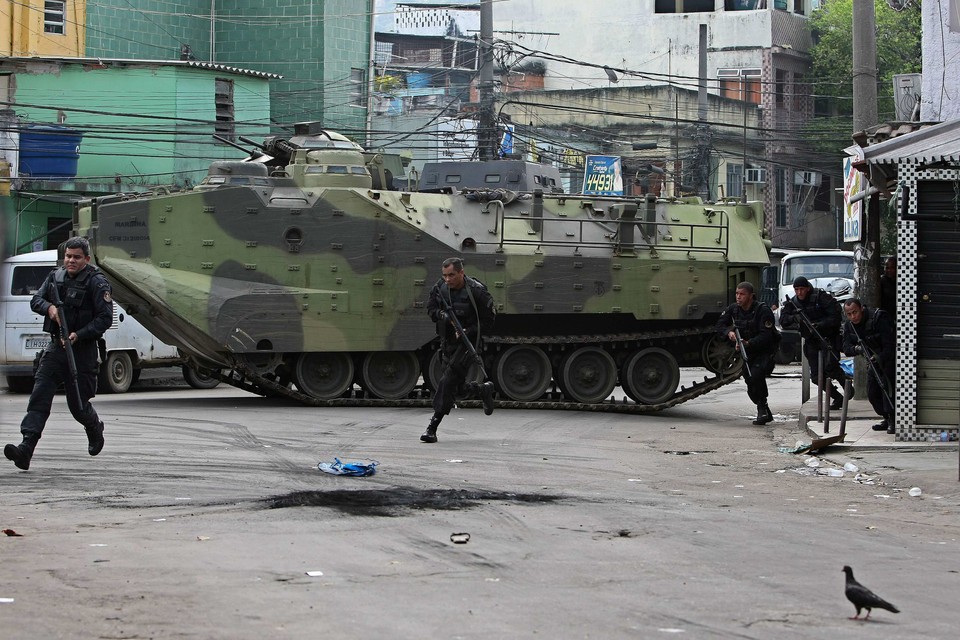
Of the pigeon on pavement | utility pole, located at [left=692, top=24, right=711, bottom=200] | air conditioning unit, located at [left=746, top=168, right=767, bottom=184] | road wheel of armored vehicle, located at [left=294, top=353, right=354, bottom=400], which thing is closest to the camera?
the pigeon on pavement

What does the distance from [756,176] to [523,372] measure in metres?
32.3

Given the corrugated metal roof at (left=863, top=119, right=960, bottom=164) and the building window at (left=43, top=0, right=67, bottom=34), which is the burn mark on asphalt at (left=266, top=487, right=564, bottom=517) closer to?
the corrugated metal roof at (left=863, top=119, right=960, bottom=164)

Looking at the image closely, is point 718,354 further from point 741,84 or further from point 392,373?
point 741,84

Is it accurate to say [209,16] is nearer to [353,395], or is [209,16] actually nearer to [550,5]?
[550,5]

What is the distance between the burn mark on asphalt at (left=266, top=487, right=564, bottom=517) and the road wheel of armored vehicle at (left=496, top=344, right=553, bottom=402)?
7.90 meters

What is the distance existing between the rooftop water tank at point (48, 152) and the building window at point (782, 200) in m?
25.8

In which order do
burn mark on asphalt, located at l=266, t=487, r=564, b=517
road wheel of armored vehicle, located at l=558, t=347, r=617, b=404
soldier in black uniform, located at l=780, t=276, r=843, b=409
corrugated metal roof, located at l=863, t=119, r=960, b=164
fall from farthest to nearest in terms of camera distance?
road wheel of armored vehicle, located at l=558, t=347, r=617, b=404
soldier in black uniform, located at l=780, t=276, r=843, b=409
corrugated metal roof, located at l=863, t=119, r=960, b=164
burn mark on asphalt, located at l=266, t=487, r=564, b=517

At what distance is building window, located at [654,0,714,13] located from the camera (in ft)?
164

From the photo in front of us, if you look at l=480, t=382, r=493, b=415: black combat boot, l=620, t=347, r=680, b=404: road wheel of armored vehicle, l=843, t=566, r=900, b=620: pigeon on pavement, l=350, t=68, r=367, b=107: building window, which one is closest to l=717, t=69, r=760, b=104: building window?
l=350, t=68, r=367, b=107: building window

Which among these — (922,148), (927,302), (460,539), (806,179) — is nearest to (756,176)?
(806,179)

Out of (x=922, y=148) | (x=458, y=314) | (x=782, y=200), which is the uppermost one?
(x=782, y=200)

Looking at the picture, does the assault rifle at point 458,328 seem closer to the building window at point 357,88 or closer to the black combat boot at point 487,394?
the black combat boot at point 487,394

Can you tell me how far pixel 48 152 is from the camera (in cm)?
3133

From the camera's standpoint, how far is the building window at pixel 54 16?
3600 centimetres
